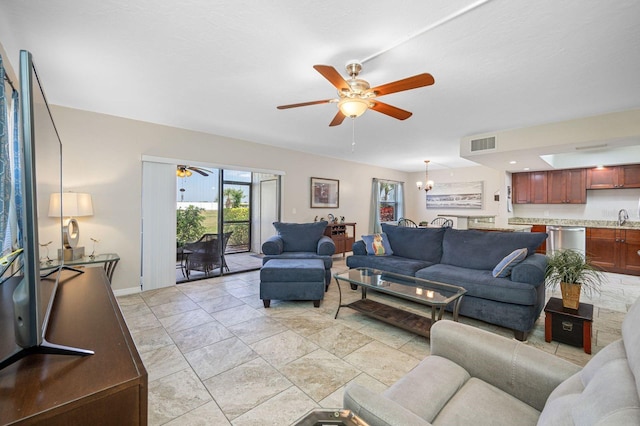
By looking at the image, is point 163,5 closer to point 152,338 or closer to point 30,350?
point 30,350

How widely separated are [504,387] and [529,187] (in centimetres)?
689

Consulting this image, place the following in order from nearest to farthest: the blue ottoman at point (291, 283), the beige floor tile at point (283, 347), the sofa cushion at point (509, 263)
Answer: the beige floor tile at point (283, 347)
the sofa cushion at point (509, 263)
the blue ottoman at point (291, 283)

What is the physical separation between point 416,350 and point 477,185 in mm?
6674

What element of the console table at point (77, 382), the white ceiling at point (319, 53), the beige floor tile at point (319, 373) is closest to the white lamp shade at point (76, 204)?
the white ceiling at point (319, 53)

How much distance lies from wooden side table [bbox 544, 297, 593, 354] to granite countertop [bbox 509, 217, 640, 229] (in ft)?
14.0

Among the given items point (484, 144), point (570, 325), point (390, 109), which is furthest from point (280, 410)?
point (484, 144)

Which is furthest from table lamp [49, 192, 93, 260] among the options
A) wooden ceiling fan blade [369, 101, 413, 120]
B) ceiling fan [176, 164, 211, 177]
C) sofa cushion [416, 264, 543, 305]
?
sofa cushion [416, 264, 543, 305]

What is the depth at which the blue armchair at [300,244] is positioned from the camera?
410cm

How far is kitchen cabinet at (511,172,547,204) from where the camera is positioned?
6371mm

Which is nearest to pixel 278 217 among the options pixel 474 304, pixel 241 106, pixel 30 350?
pixel 241 106

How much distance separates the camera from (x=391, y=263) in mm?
3701

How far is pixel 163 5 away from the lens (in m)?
1.75

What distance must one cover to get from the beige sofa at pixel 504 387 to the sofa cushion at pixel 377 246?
2.53m

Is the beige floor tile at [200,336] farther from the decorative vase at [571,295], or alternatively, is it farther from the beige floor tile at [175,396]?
the decorative vase at [571,295]
